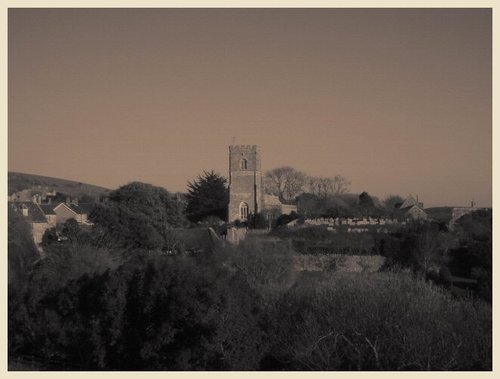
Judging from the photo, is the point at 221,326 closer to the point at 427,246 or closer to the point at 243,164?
the point at 427,246

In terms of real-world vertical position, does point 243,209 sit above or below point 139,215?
below

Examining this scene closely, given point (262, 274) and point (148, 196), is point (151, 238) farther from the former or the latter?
point (262, 274)

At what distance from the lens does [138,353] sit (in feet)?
55.0

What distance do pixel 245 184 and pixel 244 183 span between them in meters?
0.09

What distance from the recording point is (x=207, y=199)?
4928 cm

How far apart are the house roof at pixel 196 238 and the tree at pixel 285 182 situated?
24362 mm

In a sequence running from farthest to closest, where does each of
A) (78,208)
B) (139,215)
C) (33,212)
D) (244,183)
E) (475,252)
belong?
(78,208), (244,183), (33,212), (139,215), (475,252)


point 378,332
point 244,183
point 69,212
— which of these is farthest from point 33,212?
point 378,332

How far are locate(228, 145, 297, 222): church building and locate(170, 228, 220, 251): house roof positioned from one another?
1069cm

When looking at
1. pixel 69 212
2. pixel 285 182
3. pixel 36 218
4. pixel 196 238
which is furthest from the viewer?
pixel 285 182

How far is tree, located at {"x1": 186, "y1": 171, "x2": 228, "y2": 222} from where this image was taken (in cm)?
4869

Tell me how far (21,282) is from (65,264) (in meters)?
3.07

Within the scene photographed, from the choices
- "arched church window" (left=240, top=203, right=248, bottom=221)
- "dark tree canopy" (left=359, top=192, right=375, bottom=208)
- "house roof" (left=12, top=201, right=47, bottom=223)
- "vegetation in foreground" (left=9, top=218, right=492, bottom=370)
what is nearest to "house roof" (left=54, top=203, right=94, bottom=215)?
"house roof" (left=12, top=201, right=47, bottom=223)

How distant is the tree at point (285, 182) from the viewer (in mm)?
59781
